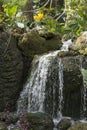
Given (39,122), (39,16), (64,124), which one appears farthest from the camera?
(64,124)

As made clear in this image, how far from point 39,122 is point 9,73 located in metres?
1.77

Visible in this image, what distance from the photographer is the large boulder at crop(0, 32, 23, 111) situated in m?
7.93

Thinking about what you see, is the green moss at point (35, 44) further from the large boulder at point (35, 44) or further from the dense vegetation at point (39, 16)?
the dense vegetation at point (39, 16)

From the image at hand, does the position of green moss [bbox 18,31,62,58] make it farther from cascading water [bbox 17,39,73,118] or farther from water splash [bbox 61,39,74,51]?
cascading water [bbox 17,39,73,118]

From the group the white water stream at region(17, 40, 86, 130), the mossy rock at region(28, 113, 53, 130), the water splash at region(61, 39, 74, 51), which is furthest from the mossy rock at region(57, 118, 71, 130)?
the water splash at region(61, 39, 74, 51)

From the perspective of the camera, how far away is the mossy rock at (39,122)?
6.65 meters

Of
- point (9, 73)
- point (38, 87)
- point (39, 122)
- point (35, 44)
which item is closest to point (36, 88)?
point (38, 87)

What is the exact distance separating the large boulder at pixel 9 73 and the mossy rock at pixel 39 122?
135 cm

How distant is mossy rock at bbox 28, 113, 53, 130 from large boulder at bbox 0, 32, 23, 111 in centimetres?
135

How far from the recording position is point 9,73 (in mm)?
7996

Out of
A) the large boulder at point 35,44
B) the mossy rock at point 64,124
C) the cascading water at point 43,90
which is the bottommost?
the mossy rock at point 64,124

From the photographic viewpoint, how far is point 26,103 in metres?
8.16

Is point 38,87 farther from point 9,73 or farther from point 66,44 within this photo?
point 66,44

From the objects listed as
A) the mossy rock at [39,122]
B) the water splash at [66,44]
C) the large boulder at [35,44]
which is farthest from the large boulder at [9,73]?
Result: the water splash at [66,44]
